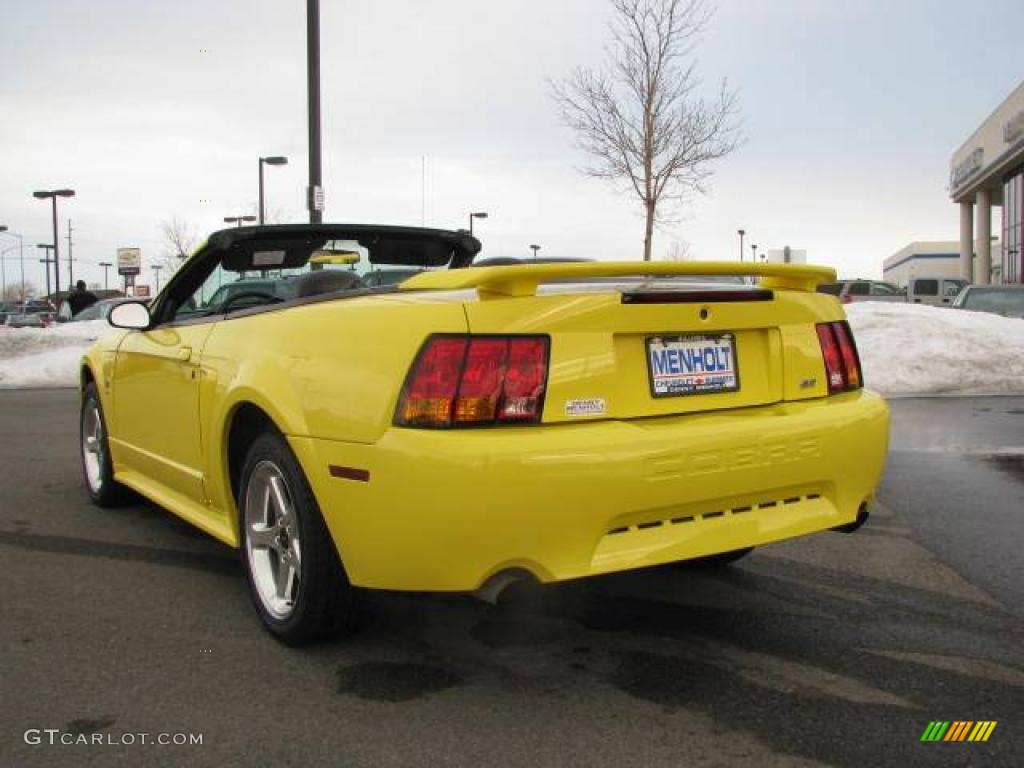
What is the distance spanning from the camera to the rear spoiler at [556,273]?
2.76m

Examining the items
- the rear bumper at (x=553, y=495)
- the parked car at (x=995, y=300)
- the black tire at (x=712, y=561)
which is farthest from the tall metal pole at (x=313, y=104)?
the parked car at (x=995, y=300)

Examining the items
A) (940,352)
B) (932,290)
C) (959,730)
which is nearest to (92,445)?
(959,730)

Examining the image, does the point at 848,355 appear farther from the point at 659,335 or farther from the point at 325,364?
the point at 325,364

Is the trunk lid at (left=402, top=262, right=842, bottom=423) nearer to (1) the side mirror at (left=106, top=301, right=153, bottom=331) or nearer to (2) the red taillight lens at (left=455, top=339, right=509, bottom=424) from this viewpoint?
(2) the red taillight lens at (left=455, top=339, right=509, bottom=424)

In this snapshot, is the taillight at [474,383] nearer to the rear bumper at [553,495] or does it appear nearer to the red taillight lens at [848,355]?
the rear bumper at [553,495]

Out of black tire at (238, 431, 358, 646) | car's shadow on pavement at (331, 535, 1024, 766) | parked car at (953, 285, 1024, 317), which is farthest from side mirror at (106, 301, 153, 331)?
parked car at (953, 285, 1024, 317)

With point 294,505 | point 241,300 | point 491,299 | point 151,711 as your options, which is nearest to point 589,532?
point 491,299

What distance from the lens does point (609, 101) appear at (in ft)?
61.4

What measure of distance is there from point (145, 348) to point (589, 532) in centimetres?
261

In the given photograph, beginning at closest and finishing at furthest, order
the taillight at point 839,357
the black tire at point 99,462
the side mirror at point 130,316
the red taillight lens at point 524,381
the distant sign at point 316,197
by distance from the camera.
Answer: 1. the red taillight lens at point 524,381
2. the taillight at point 839,357
3. the side mirror at point 130,316
4. the black tire at point 99,462
5. the distant sign at point 316,197

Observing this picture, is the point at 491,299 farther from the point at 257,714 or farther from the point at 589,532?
the point at 257,714

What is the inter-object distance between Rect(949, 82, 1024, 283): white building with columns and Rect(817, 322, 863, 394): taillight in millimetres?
34033

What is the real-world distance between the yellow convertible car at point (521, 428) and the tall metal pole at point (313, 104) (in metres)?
9.43

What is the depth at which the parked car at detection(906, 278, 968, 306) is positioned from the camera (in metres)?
29.0
